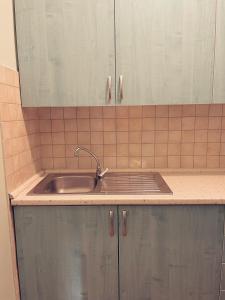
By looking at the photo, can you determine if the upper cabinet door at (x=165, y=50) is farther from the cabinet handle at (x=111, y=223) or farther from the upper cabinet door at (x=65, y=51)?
the cabinet handle at (x=111, y=223)

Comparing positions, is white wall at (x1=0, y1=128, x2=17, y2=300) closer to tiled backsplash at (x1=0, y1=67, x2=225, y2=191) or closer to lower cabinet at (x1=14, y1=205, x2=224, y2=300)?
lower cabinet at (x1=14, y1=205, x2=224, y2=300)

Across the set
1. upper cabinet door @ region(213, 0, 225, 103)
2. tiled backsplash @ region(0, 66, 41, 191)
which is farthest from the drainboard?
upper cabinet door @ region(213, 0, 225, 103)

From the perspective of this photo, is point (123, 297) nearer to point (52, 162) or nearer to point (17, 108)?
point (52, 162)

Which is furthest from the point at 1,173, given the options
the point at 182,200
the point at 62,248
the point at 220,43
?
the point at 220,43

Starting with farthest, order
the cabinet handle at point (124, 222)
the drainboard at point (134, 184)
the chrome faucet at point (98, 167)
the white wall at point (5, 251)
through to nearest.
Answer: the chrome faucet at point (98, 167) < the drainboard at point (134, 184) < the cabinet handle at point (124, 222) < the white wall at point (5, 251)

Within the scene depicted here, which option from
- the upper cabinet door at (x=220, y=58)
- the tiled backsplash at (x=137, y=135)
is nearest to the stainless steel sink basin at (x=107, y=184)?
the tiled backsplash at (x=137, y=135)

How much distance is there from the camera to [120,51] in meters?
1.37

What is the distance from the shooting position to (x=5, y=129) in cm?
122

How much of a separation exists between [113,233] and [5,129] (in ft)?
2.58

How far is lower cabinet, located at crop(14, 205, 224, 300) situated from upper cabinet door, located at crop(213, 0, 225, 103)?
643mm

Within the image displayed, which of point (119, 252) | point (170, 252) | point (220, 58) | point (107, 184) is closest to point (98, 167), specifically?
point (107, 184)

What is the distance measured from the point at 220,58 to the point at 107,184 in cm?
101

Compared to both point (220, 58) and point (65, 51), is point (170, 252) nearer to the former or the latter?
Answer: point (220, 58)

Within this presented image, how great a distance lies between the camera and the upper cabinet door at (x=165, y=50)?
133 centimetres
